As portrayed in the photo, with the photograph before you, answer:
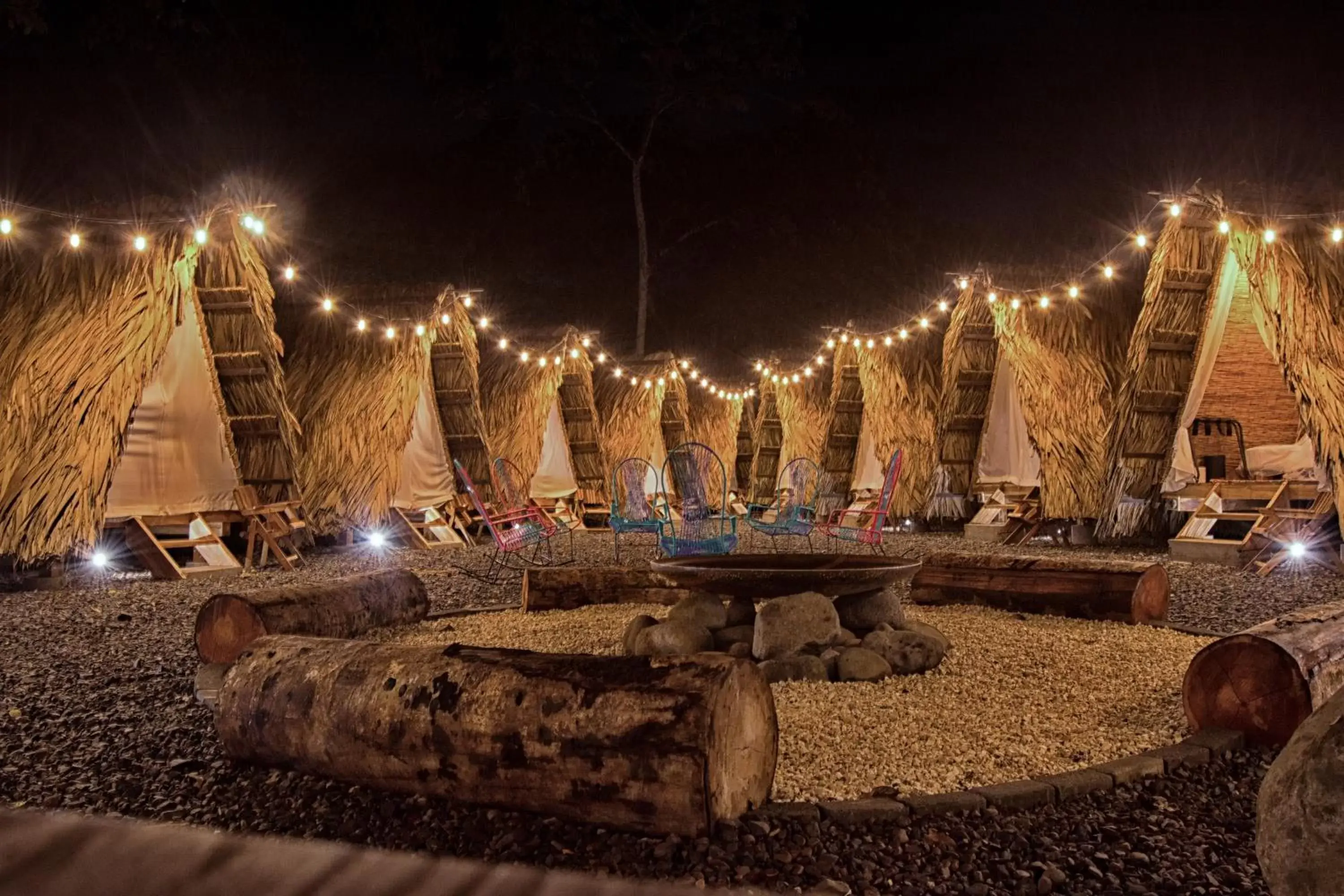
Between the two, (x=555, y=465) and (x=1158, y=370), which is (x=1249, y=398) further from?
(x=555, y=465)

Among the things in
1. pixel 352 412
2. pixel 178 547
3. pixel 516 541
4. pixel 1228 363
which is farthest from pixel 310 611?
pixel 1228 363

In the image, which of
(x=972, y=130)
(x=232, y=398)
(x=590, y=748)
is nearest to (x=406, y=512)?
(x=232, y=398)

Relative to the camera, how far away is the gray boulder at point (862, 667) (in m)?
3.62

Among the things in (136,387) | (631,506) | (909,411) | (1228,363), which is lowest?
(631,506)

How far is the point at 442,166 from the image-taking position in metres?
23.1

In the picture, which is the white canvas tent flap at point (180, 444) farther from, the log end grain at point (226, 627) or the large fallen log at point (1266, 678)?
the large fallen log at point (1266, 678)

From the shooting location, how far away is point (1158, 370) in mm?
8117

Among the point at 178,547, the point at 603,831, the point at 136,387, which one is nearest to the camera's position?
the point at 603,831

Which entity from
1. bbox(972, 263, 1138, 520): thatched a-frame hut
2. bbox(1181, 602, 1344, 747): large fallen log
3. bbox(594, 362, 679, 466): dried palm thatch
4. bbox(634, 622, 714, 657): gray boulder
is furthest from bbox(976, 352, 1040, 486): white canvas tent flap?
bbox(1181, 602, 1344, 747): large fallen log

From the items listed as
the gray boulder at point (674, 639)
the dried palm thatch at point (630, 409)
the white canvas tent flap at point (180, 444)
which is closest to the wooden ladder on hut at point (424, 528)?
the white canvas tent flap at point (180, 444)

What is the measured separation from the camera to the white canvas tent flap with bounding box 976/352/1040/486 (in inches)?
415

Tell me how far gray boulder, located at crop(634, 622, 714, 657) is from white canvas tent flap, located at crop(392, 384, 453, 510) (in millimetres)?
6423

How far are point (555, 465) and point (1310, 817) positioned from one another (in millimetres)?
11999

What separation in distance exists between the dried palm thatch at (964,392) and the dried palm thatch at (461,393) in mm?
5312
